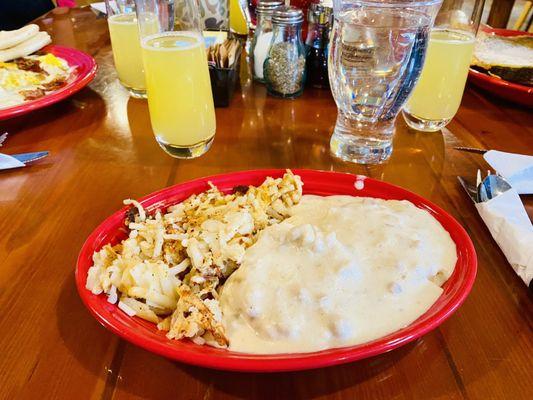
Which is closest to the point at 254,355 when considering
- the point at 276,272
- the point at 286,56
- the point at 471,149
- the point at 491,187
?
the point at 276,272

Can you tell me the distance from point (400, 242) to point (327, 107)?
817mm

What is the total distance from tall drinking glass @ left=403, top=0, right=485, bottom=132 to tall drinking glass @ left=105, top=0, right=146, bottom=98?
0.85 m

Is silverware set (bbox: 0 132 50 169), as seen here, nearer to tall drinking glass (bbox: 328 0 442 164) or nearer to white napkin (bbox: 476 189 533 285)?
tall drinking glass (bbox: 328 0 442 164)

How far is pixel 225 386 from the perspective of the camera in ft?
1.78

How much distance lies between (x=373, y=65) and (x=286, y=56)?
389 mm

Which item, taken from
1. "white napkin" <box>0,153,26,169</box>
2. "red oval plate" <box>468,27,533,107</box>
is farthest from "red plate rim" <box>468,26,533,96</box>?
"white napkin" <box>0,153,26,169</box>

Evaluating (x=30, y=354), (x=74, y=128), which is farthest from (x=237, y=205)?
(x=74, y=128)

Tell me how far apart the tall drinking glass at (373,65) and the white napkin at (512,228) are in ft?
1.02

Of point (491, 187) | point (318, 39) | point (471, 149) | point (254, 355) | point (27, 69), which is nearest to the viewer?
point (254, 355)

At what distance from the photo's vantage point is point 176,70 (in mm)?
977

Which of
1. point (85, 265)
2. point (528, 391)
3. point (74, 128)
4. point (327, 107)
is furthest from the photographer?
point (327, 107)

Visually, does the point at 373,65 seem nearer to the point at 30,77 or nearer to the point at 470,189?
the point at 470,189

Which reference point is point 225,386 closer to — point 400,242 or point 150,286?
point 150,286

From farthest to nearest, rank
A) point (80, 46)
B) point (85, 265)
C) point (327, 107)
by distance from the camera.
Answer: point (80, 46)
point (327, 107)
point (85, 265)
